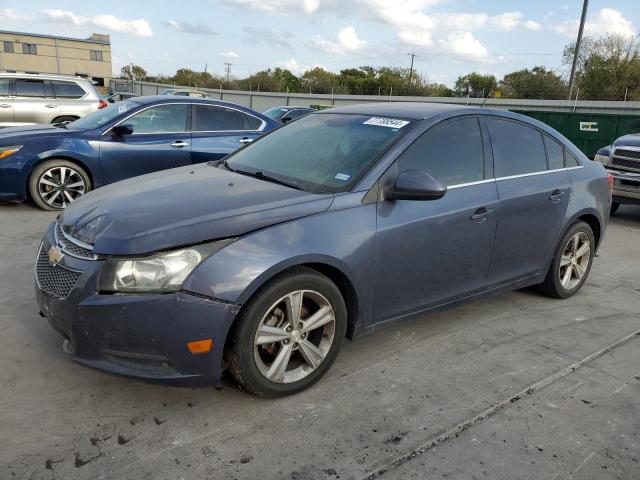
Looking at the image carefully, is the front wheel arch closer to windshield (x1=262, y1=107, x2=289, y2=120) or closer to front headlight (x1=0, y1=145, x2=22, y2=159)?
front headlight (x1=0, y1=145, x2=22, y2=159)

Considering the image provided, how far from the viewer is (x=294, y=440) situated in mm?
2670

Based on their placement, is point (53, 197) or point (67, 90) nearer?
point (53, 197)

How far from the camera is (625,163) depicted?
28.8 ft

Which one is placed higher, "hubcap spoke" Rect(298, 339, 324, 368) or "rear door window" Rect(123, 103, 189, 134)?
"rear door window" Rect(123, 103, 189, 134)

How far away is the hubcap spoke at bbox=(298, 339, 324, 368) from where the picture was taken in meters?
3.03

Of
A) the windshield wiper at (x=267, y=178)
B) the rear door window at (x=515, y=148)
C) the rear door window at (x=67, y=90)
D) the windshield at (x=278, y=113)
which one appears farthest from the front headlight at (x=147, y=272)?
the windshield at (x=278, y=113)

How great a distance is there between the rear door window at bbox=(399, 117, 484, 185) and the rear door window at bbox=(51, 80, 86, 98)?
11.1 metres

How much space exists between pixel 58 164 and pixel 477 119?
5367 millimetres

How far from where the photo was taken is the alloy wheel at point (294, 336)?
9.47 feet

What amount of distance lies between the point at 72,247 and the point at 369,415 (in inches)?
70.5

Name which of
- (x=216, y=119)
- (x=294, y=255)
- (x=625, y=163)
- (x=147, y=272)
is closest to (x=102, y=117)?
(x=216, y=119)

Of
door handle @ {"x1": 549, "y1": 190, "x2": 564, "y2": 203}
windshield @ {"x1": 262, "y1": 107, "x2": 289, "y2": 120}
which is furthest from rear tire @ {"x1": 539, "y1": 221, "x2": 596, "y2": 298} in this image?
windshield @ {"x1": 262, "y1": 107, "x2": 289, "y2": 120}

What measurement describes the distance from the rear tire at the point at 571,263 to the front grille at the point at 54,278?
3.63 meters

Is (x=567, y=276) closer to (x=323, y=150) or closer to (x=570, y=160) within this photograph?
(x=570, y=160)
